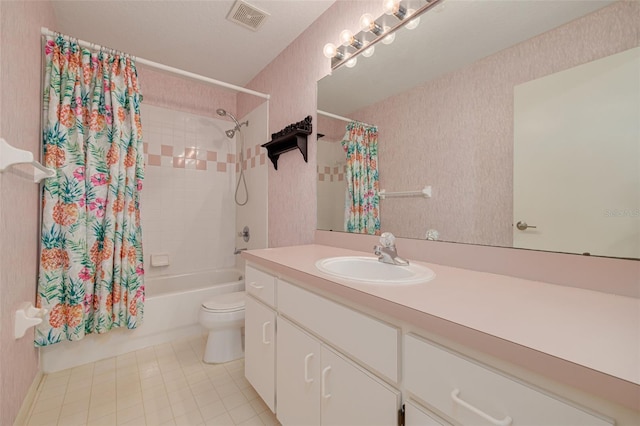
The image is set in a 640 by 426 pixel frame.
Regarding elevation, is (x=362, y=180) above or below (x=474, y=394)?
above

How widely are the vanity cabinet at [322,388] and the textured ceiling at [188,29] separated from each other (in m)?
1.92

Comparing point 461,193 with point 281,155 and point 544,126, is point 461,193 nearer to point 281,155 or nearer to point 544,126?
point 544,126

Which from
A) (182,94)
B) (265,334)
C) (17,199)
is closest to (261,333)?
(265,334)

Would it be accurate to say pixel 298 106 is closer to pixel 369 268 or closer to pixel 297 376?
pixel 369 268

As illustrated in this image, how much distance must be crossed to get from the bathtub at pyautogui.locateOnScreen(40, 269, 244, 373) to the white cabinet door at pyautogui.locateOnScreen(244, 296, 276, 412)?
3.25ft

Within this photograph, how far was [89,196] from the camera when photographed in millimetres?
1686

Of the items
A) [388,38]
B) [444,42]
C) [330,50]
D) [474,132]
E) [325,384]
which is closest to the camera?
[325,384]

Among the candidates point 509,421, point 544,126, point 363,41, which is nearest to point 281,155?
point 363,41

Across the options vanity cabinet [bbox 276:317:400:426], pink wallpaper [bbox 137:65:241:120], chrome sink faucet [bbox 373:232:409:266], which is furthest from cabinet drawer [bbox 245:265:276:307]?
pink wallpaper [bbox 137:65:241:120]

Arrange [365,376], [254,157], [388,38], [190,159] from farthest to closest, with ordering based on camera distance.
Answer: [190,159]
[254,157]
[388,38]
[365,376]

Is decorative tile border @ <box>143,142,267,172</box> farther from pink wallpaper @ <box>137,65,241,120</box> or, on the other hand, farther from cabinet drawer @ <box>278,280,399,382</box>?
cabinet drawer @ <box>278,280,399,382</box>

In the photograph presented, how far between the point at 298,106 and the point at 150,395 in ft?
6.75

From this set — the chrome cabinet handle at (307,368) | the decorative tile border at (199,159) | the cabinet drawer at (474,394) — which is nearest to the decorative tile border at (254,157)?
the decorative tile border at (199,159)

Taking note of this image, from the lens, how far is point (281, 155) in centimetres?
212
